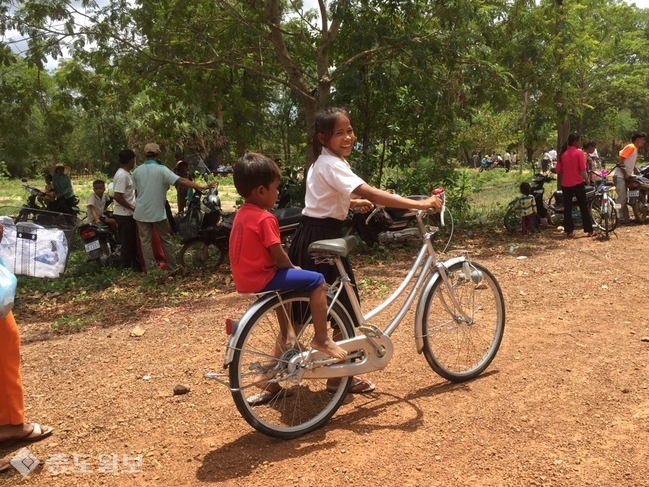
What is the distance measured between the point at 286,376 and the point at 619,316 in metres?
3.29

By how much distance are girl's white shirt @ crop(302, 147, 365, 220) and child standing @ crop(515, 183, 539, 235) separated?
23.5ft

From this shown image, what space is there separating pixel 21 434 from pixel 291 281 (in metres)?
1.81

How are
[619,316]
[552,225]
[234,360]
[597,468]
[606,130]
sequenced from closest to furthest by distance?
[597,468], [234,360], [619,316], [552,225], [606,130]

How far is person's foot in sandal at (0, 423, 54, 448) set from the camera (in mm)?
3107

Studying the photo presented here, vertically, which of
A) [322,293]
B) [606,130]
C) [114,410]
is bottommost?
[114,410]

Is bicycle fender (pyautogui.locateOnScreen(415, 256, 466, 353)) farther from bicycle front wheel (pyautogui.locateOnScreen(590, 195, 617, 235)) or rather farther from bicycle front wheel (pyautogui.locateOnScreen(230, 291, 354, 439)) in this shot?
bicycle front wheel (pyautogui.locateOnScreen(590, 195, 617, 235))

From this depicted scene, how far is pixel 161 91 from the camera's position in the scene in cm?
1098

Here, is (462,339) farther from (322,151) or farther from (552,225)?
(552,225)

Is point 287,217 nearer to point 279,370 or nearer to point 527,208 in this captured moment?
point 279,370

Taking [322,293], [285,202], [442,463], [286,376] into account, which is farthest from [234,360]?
[285,202]

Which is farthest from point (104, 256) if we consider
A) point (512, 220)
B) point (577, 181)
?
point (577, 181)

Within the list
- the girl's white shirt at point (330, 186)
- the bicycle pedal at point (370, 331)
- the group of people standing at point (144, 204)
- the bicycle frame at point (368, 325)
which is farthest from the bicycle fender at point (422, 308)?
the group of people standing at point (144, 204)

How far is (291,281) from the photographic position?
2.91 m

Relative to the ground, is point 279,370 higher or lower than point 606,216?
lower
